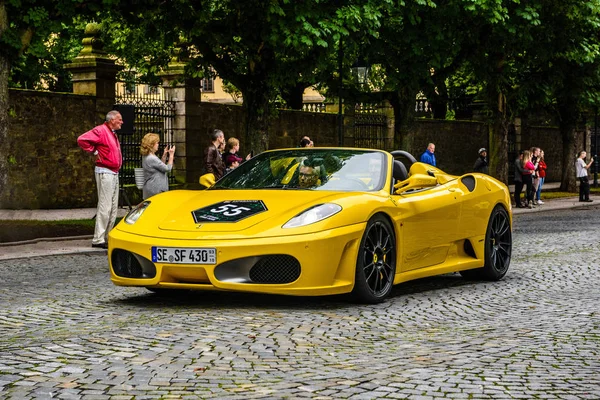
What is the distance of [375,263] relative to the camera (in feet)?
29.2

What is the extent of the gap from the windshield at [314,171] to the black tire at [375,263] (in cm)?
55

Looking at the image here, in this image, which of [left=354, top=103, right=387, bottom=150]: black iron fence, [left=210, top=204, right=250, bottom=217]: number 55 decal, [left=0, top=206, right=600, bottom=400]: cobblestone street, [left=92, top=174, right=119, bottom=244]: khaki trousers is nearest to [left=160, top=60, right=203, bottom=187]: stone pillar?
[left=354, top=103, right=387, bottom=150]: black iron fence

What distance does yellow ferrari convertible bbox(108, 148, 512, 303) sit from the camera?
827cm

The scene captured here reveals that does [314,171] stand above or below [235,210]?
above

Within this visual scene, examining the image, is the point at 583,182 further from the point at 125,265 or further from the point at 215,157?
the point at 125,265

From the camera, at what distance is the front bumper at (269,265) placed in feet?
26.9

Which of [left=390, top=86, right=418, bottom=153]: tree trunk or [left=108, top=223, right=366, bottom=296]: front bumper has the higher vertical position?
[left=390, top=86, right=418, bottom=153]: tree trunk

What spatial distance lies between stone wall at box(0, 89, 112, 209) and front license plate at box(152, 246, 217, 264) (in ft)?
56.4

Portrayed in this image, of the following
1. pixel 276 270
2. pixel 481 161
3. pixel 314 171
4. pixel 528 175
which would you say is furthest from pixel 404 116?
pixel 276 270

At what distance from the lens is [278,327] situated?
7484 mm

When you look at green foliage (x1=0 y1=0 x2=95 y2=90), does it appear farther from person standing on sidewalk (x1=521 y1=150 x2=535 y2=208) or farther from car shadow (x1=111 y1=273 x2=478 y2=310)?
person standing on sidewalk (x1=521 y1=150 x2=535 y2=208)

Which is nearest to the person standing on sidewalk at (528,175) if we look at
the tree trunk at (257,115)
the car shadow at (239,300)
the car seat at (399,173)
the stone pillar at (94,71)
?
the tree trunk at (257,115)

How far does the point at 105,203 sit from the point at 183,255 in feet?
23.5

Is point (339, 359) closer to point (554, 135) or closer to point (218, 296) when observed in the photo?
point (218, 296)
